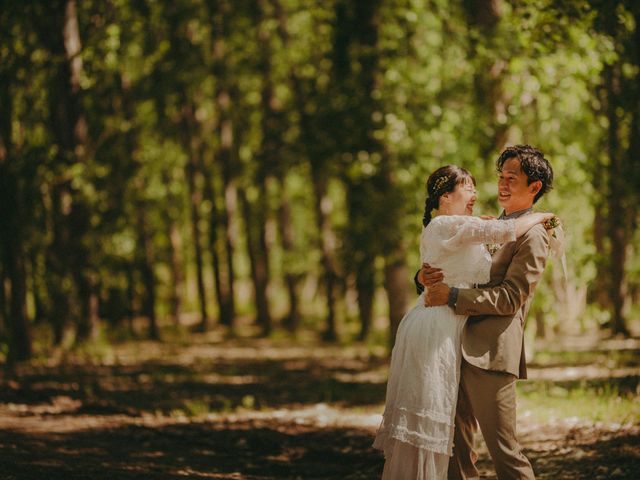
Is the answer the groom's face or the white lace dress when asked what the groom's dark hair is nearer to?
the groom's face

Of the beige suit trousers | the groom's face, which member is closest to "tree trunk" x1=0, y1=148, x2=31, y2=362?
Answer: the beige suit trousers

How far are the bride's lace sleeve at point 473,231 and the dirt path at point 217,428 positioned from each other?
8.63 feet

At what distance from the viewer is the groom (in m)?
4.68

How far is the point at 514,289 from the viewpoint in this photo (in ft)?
15.4

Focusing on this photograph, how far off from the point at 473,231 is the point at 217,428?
5.69 metres

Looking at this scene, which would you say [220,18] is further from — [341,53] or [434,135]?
[434,135]

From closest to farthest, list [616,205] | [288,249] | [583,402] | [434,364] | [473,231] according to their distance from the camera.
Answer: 1. [473,231]
2. [434,364]
3. [583,402]
4. [616,205]
5. [288,249]

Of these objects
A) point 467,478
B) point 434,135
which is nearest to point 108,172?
point 434,135

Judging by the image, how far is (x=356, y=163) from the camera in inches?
551

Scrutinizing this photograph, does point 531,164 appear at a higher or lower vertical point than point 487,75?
lower

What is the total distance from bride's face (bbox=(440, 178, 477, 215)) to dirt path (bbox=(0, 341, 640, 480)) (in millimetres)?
2689

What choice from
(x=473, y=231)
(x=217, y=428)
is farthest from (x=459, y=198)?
(x=217, y=428)

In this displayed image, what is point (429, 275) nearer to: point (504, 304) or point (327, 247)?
point (504, 304)

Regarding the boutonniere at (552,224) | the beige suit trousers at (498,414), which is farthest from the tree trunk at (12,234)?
the boutonniere at (552,224)
